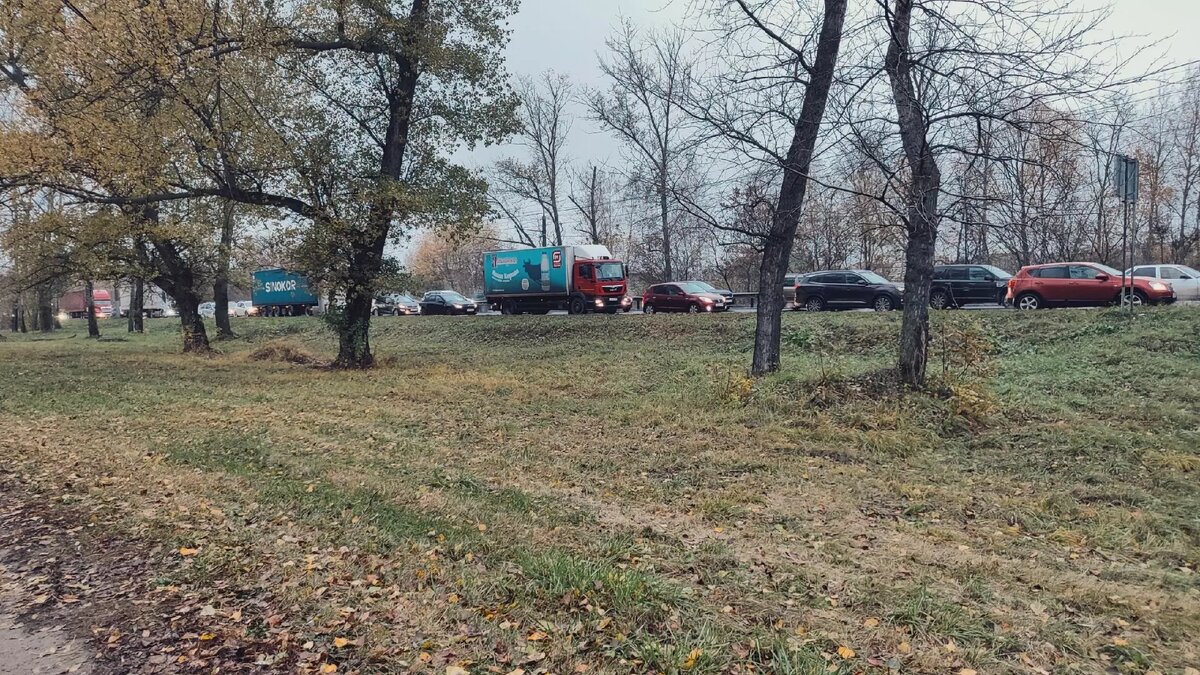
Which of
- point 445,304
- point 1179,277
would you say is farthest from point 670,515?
point 445,304

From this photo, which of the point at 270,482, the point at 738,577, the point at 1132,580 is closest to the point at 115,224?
the point at 270,482

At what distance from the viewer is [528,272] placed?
28.8m

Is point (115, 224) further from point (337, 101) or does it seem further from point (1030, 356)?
point (1030, 356)

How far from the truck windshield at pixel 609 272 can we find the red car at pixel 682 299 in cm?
174

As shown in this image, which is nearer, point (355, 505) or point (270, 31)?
point (355, 505)

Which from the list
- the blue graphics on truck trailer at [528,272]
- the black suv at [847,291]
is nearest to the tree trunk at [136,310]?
the blue graphics on truck trailer at [528,272]

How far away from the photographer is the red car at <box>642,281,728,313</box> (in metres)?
24.9

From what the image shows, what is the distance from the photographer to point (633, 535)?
184 inches

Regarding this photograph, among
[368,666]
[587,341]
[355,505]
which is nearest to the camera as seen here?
[368,666]

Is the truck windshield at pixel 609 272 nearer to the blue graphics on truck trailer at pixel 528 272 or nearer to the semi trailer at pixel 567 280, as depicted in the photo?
→ the semi trailer at pixel 567 280

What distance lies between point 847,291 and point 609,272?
33.4ft

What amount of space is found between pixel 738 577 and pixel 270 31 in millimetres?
13411

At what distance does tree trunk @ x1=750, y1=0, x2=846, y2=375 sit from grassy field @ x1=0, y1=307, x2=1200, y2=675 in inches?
30.1

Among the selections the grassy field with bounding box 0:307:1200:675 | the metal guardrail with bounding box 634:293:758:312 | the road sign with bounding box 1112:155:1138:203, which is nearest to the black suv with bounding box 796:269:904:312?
the metal guardrail with bounding box 634:293:758:312
